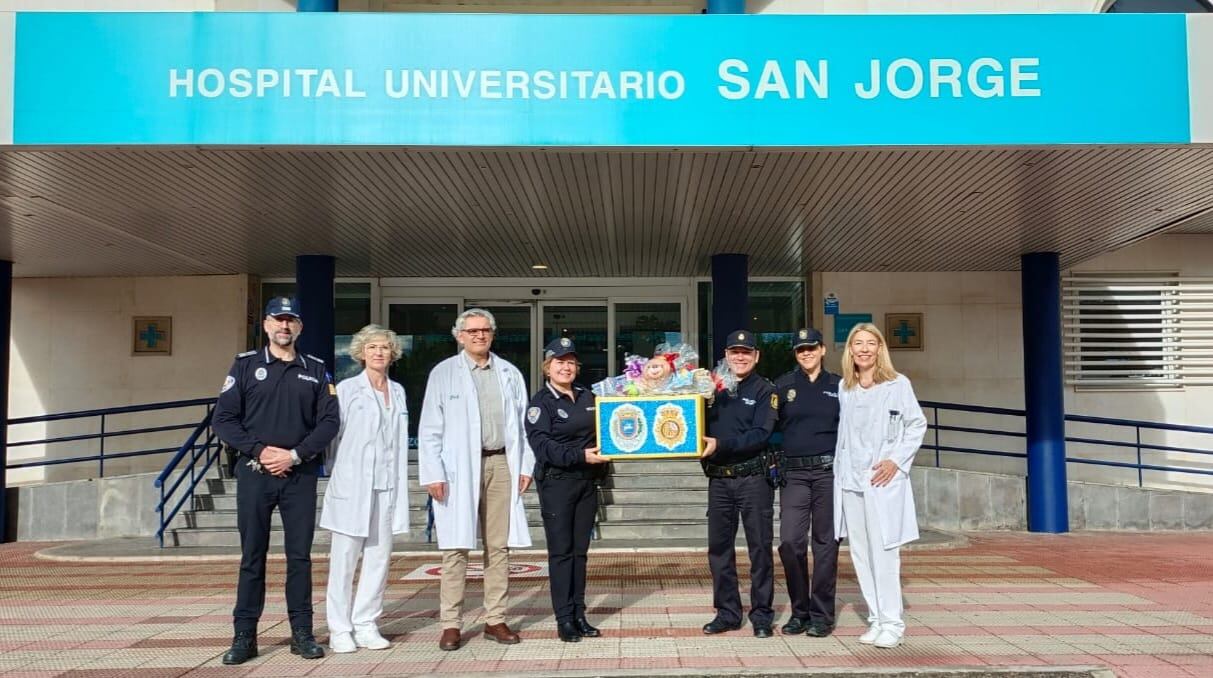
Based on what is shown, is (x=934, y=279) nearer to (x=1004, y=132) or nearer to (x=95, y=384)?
(x=1004, y=132)

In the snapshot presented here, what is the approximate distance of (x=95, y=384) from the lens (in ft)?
49.2

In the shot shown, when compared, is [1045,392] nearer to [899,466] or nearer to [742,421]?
[899,466]

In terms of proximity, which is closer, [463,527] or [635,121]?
[463,527]

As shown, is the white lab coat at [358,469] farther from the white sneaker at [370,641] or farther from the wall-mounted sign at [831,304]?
the wall-mounted sign at [831,304]

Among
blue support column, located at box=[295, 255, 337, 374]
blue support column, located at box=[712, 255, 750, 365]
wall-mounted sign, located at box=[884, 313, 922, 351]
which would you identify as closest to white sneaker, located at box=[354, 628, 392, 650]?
blue support column, located at box=[295, 255, 337, 374]

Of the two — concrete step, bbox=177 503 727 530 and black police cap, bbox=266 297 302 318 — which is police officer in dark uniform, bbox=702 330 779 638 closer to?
black police cap, bbox=266 297 302 318

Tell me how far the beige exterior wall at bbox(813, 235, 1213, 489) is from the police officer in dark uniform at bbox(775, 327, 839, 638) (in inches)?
362

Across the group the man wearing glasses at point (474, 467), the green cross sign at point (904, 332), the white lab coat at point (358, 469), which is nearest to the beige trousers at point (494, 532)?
the man wearing glasses at point (474, 467)

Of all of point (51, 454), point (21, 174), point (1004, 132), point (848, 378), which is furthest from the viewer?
point (51, 454)

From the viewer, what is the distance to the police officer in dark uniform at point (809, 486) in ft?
19.0

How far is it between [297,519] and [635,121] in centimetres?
397

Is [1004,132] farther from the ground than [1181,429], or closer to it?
farther from the ground

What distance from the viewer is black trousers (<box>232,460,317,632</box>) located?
5281 millimetres

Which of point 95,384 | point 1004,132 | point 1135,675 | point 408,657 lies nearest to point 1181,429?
point 1004,132
